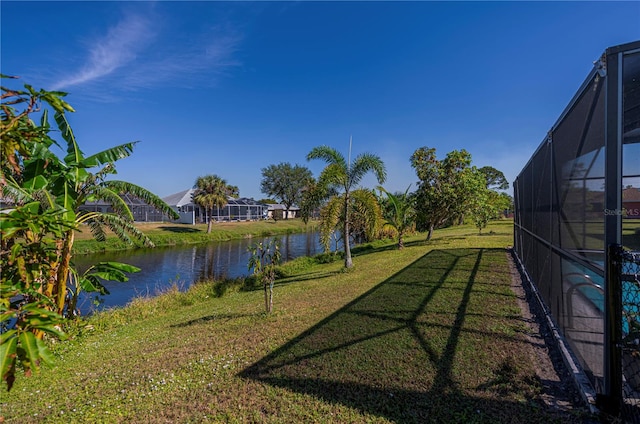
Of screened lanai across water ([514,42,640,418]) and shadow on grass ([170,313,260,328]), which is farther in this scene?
shadow on grass ([170,313,260,328])

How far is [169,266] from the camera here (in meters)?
20.3

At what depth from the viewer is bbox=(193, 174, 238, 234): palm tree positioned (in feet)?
121

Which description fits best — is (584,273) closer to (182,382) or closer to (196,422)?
(196,422)

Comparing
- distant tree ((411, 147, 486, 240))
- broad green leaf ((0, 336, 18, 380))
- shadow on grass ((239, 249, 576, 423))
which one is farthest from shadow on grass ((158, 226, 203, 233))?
broad green leaf ((0, 336, 18, 380))

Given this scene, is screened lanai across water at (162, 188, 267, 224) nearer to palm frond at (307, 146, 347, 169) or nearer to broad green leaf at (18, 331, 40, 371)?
palm frond at (307, 146, 347, 169)

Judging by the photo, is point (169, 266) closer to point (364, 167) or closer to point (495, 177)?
point (364, 167)

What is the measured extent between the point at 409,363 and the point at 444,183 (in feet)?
52.4

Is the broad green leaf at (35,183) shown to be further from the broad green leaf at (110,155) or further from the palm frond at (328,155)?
the palm frond at (328,155)

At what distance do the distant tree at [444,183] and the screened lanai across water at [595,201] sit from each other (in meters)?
13.8

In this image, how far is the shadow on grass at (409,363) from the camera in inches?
121

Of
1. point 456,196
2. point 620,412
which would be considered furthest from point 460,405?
point 456,196

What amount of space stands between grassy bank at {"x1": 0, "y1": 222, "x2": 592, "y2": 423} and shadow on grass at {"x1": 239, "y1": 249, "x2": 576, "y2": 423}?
0.02 m

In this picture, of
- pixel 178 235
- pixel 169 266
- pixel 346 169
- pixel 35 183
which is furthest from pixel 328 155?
pixel 178 235

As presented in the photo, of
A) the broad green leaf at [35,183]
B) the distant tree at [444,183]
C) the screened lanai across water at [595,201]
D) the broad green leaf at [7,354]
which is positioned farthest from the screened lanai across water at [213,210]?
the broad green leaf at [7,354]
